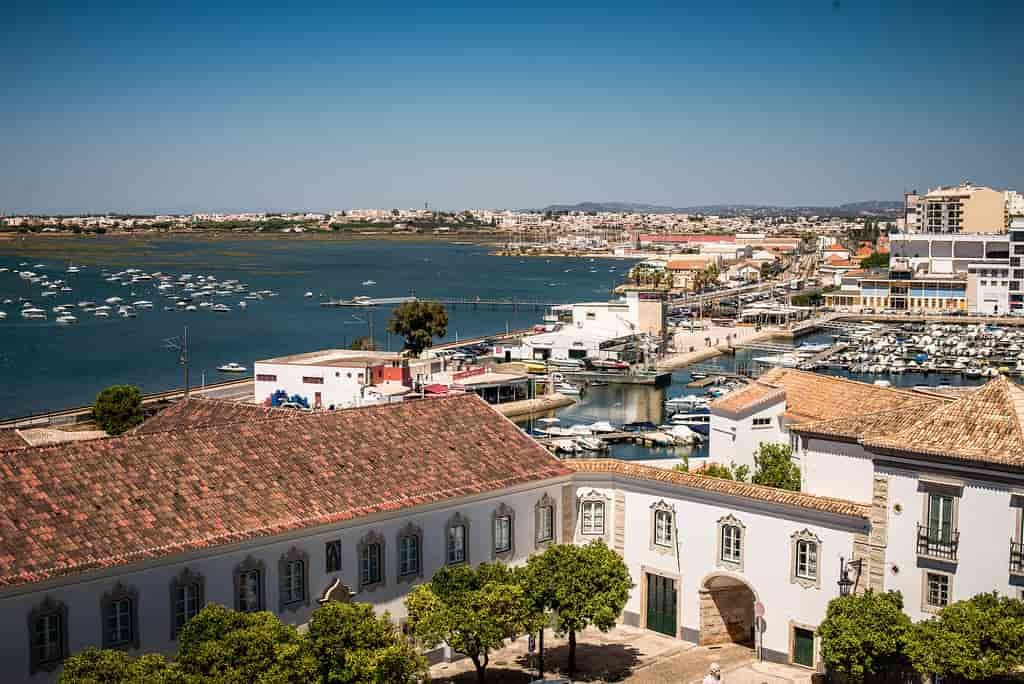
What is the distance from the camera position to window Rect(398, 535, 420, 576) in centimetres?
1809

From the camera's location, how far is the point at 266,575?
54.0 ft

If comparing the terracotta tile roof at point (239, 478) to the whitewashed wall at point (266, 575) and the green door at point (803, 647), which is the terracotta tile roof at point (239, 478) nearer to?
the whitewashed wall at point (266, 575)

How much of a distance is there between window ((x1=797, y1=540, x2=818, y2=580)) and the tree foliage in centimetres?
615

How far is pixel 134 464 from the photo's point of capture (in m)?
16.4

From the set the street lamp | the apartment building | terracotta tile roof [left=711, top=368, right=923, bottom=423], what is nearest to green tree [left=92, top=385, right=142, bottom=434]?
terracotta tile roof [left=711, top=368, right=923, bottom=423]

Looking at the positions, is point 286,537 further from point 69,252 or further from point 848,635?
point 69,252

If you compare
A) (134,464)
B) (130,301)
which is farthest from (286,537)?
(130,301)

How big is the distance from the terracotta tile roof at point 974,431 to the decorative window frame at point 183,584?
9103 mm

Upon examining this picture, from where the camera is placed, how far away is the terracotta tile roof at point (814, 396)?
22812 millimetres

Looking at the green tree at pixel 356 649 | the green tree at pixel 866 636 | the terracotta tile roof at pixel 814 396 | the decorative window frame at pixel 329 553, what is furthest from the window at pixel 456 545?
the terracotta tile roof at pixel 814 396

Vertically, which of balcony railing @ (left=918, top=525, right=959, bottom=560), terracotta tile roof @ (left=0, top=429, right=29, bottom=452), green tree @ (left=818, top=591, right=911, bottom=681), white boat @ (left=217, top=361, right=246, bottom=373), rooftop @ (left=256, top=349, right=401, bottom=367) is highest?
terracotta tile roof @ (left=0, top=429, right=29, bottom=452)

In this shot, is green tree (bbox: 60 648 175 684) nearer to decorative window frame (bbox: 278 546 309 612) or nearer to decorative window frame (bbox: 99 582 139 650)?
decorative window frame (bbox: 99 582 139 650)

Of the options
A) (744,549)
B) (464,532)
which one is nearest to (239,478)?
(464,532)

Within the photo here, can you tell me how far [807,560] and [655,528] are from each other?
2.78 metres
